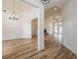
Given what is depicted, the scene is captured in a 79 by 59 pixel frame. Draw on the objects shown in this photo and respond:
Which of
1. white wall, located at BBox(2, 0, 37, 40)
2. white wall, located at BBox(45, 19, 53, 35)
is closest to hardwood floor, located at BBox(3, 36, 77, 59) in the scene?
white wall, located at BBox(2, 0, 37, 40)

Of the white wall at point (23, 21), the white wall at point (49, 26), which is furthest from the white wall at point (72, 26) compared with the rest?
the white wall at point (49, 26)

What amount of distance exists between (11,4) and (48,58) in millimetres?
6835

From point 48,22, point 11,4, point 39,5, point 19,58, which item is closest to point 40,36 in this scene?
point 39,5

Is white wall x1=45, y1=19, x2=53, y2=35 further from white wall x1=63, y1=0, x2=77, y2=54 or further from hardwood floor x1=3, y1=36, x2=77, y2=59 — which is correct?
white wall x1=63, y1=0, x2=77, y2=54

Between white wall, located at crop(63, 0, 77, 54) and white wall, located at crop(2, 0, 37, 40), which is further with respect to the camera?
white wall, located at crop(2, 0, 37, 40)

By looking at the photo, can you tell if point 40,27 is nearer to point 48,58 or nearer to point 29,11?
point 48,58

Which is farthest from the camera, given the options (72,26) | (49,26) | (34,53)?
(49,26)

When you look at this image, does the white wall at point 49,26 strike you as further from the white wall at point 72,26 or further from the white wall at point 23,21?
the white wall at point 72,26

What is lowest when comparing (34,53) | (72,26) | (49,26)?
(34,53)

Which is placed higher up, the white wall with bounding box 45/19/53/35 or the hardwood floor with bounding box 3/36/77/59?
the white wall with bounding box 45/19/53/35

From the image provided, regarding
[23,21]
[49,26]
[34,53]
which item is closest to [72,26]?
[34,53]

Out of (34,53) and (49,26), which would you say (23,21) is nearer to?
(34,53)

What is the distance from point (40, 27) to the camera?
6.33 meters

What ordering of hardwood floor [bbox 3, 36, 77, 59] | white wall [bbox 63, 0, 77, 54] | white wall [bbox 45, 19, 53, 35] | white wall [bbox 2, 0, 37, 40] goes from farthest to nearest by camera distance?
white wall [bbox 45, 19, 53, 35] < white wall [bbox 2, 0, 37, 40] < white wall [bbox 63, 0, 77, 54] < hardwood floor [bbox 3, 36, 77, 59]
